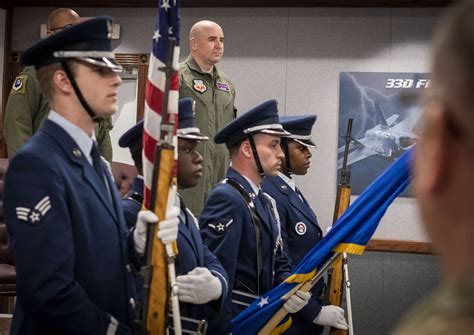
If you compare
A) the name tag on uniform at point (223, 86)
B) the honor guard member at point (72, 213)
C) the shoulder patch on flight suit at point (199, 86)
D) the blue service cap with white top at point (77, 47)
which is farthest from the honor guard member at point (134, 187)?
the name tag on uniform at point (223, 86)

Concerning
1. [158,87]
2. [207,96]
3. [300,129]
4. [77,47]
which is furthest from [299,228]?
[77,47]

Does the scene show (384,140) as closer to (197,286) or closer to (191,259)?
(191,259)

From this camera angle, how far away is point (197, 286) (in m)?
2.67

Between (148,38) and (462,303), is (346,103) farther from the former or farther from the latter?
(462,303)

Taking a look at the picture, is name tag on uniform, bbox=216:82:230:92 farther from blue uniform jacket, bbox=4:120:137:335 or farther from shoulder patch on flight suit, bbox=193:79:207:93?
blue uniform jacket, bbox=4:120:137:335

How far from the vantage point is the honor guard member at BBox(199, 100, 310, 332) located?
3283 mm

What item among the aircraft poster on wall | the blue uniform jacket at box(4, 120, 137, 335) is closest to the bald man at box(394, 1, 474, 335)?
the blue uniform jacket at box(4, 120, 137, 335)

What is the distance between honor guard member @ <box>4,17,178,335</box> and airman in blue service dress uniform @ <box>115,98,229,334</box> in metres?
0.39

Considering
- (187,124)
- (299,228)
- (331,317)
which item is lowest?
(331,317)

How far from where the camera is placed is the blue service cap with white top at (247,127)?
3760 mm

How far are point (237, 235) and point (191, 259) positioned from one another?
21.3 inches

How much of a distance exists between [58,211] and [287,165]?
8.58ft

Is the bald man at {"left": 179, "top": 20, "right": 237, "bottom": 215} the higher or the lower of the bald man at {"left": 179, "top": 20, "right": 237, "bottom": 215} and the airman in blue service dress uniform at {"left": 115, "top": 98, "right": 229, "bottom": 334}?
the higher

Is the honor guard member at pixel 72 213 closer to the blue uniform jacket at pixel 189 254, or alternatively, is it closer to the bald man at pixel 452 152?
the blue uniform jacket at pixel 189 254
